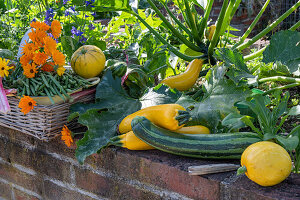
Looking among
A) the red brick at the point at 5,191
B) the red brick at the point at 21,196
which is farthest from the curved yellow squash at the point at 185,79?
the red brick at the point at 5,191

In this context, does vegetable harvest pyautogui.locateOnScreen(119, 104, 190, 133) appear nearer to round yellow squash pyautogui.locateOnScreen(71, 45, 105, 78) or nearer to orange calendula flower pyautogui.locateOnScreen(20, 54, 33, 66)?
round yellow squash pyautogui.locateOnScreen(71, 45, 105, 78)

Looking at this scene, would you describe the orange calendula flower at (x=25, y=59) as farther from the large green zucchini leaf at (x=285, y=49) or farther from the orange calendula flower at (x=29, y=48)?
the large green zucchini leaf at (x=285, y=49)

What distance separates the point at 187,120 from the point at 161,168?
6.8 inches

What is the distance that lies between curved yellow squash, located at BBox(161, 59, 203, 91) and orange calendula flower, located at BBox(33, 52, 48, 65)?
1.64ft

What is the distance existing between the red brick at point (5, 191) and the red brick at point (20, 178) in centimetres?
5

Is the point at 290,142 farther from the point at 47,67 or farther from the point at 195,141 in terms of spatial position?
the point at 47,67

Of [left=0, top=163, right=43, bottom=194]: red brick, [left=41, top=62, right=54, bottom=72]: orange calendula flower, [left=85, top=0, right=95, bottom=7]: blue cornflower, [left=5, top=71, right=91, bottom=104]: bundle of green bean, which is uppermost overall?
[left=85, top=0, right=95, bottom=7]: blue cornflower

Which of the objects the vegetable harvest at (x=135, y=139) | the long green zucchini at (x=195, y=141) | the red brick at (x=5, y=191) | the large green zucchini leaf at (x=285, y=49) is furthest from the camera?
the red brick at (x=5, y=191)

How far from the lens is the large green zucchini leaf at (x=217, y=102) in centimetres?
124

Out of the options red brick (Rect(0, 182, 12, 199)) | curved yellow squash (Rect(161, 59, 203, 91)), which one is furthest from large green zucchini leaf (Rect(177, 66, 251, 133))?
red brick (Rect(0, 182, 12, 199))

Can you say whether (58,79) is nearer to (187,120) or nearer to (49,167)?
(49,167)

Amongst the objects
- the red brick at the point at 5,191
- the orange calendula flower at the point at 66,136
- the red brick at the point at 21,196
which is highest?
the orange calendula flower at the point at 66,136

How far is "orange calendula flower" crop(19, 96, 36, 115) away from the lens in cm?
126

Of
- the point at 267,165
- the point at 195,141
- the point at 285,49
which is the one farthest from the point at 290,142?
the point at 285,49
